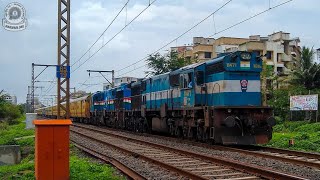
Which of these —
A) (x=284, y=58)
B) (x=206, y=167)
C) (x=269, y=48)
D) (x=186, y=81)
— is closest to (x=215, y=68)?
(x=186, y=81)

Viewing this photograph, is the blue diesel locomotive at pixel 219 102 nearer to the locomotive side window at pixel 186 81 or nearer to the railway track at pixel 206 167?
the locomotive side window at pixel 186 81

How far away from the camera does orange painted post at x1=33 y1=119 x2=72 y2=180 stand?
24.9ft

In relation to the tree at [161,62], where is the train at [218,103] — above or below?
below

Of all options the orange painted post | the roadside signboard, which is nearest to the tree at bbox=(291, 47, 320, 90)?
the roadside signboard

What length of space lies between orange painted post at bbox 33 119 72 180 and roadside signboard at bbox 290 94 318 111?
2001 cm

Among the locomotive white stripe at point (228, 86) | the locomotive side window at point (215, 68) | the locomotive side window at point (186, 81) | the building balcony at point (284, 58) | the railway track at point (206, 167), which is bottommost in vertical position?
the railway track at point (206, 167)

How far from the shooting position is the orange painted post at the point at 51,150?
7586mm

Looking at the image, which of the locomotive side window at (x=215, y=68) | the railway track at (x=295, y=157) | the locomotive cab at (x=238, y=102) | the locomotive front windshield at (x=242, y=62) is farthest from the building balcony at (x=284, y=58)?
the railway track at (x=295, y=157)

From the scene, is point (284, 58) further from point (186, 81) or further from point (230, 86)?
point (230, 86)

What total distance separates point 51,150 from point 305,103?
825 inches

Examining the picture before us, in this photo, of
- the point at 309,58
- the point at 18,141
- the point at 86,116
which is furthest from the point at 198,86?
the point at 86,116

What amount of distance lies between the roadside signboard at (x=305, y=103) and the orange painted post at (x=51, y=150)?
20007 mm

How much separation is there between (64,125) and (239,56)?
9006mm

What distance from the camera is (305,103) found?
25438mm
